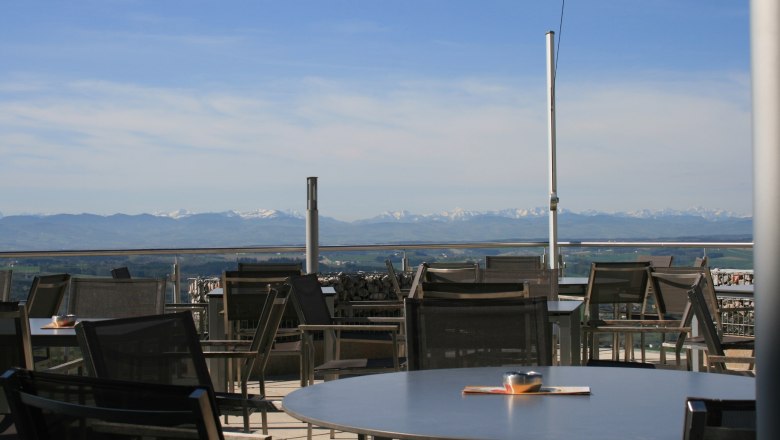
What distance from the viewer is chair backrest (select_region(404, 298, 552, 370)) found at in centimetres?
365

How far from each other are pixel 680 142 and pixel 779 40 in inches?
1135

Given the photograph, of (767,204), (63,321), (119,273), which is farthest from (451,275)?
(767,204)

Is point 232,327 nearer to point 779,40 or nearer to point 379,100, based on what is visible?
point 779,40

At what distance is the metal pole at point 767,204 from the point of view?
3.71 ft

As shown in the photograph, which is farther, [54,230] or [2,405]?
[54,230]

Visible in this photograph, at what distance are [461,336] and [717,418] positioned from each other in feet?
7.07

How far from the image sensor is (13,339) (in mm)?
3539

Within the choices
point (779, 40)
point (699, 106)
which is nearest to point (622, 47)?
point (699, 106)

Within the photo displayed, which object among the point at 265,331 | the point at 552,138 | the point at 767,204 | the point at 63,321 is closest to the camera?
the point at 767,204

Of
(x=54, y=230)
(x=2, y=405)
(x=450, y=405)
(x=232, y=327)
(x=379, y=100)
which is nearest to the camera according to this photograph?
(x=450, y=405)

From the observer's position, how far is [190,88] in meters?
34.6

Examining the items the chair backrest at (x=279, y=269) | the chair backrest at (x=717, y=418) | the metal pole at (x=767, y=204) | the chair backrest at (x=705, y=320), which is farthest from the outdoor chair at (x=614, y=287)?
the metal pole at (x=767, y=204)

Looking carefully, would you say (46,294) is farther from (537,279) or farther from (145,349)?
(145,349)

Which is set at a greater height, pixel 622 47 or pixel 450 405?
pixel 622 47
